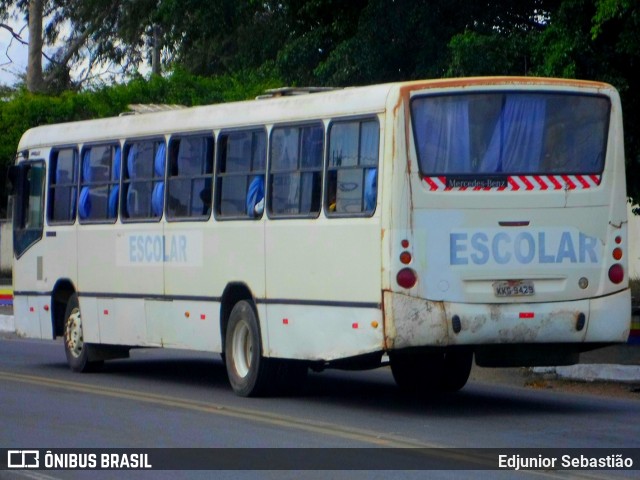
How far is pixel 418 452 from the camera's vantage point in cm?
980

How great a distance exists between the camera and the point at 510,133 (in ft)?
39.2

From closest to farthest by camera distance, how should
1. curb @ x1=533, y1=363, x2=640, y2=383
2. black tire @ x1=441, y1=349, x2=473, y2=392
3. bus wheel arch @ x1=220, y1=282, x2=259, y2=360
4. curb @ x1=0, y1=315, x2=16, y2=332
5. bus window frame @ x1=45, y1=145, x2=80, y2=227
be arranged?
1. bus wheel arch @ x1=220, y1=282, x2=259, y2=360
2. black tire @ x1=441, y1=349, x2=473, y2=392
3. curb @ x1=533, y1=363, x2=640, y2=383
4. bus window frame @ x1=45, y1=145, x2=80, y2=227
5. curb @ x1=0, y1=315, x2=16, y2=332

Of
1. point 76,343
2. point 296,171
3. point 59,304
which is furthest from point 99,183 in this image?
point 296,171

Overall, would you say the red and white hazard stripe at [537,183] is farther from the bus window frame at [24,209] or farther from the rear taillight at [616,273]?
the bus window frame at [24,209]

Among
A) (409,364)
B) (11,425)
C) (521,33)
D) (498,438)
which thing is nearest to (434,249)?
(498,438)

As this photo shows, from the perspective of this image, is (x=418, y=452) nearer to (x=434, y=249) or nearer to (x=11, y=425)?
(x=434, y=249)

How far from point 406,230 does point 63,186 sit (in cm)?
691

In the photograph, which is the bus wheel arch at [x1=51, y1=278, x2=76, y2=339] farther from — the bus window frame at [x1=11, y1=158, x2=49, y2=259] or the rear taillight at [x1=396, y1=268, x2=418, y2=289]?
the rear taillight at [x1=396, y1=268, x2=418, y2=289]

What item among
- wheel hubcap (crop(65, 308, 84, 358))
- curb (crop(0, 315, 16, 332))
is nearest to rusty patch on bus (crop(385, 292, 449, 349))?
wheel hubcap (crop(65, 308, 84, 358))

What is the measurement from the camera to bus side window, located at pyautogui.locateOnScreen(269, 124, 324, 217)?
1265cm

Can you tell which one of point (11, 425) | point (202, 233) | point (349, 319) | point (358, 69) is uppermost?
point (358, 69)

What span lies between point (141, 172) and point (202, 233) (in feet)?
5.40

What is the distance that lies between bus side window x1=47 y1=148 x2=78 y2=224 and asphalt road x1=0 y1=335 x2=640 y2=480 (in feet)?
6.75

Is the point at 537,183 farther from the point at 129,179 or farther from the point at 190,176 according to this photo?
the point at 129,179
